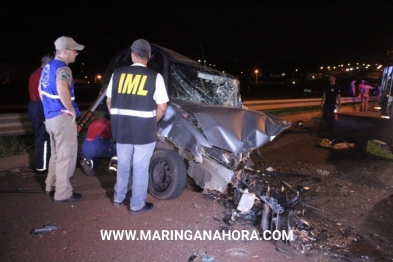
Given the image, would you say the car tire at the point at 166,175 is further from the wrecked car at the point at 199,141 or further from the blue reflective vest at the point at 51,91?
the blue reflective vest at the point at 51,91

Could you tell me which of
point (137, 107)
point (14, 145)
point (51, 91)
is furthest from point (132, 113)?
point (14, 145)

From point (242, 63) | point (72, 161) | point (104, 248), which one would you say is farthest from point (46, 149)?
point (242, 63)

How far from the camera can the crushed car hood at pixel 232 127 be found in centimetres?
383

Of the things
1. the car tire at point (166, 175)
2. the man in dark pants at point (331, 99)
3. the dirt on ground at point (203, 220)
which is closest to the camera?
the dirt on ground at point (203, 220)

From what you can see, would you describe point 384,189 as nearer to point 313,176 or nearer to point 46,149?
point 313,176

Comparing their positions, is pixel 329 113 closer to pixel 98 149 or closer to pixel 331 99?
pixel 331 99

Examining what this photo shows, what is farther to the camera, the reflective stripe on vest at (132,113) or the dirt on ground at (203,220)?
the reflective stripe on vest at (132,113)

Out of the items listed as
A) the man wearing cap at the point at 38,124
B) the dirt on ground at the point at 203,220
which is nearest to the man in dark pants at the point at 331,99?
the dirt on ground at the point at 203,220

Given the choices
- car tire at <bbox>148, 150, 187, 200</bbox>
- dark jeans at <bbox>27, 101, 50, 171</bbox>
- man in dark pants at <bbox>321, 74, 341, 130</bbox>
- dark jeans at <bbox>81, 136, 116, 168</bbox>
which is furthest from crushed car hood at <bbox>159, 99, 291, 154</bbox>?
man in dark pants at <bbox>321, 74, 341, 130</bbox>

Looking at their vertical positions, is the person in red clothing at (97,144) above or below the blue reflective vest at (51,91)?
below

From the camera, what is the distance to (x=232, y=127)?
3.98 meters

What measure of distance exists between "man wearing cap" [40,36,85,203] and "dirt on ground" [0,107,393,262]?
360 millimetres

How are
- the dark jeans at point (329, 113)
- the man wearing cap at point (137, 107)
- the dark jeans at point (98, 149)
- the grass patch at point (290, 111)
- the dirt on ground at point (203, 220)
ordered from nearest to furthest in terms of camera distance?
the dirt on ground at point (203, 220), the man wearing cap at point (137, 107), the dark jeans at point (98, 149), the dark jeans at point (329, 113), the grass patch at point (290, 111)

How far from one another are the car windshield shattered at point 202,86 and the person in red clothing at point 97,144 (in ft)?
3.81
